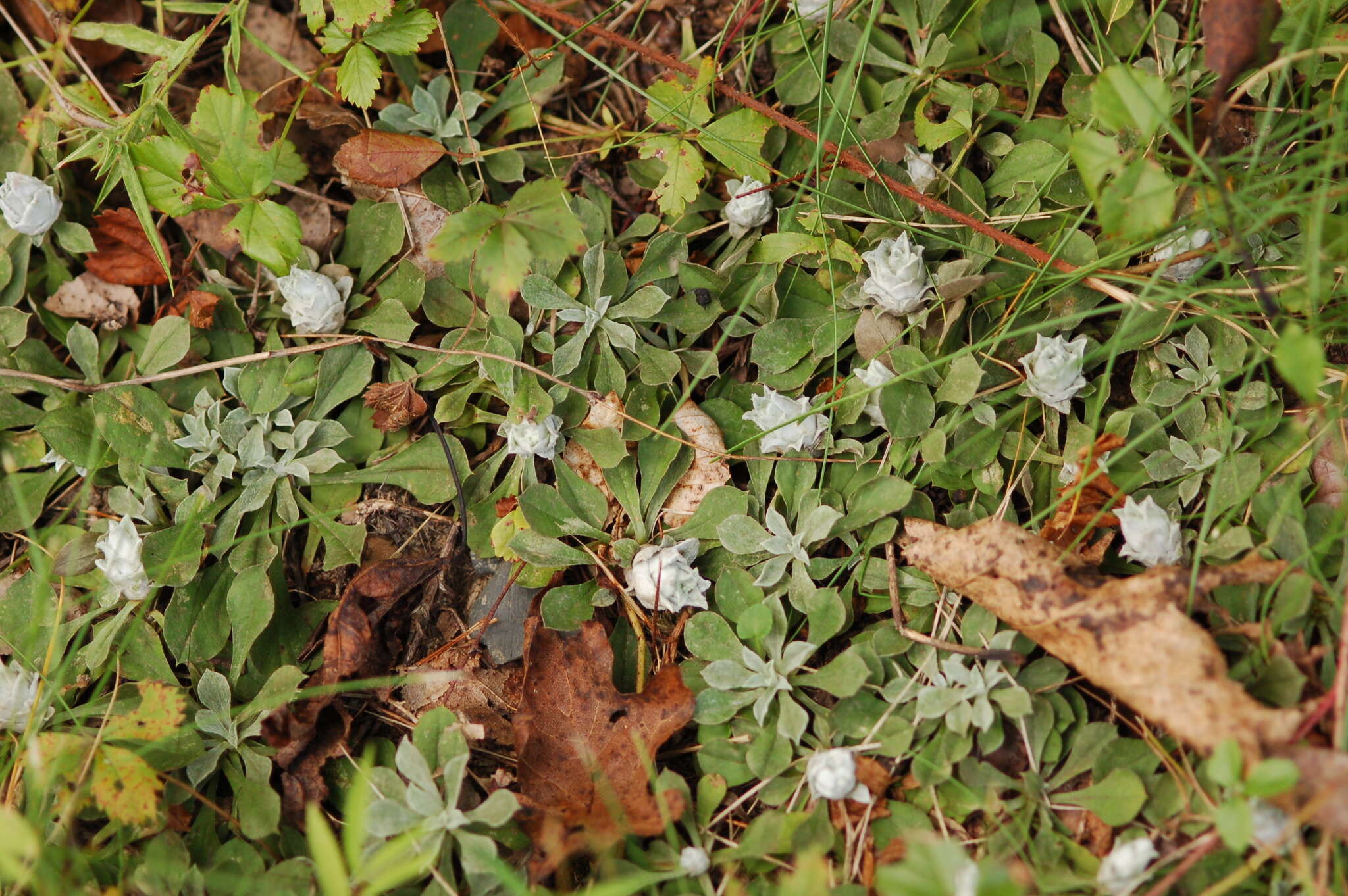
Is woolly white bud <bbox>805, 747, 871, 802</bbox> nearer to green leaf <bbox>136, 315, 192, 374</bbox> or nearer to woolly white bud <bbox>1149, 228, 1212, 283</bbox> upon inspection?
woolly white bud <bbox>1149, 228, 1212, 283</bbox>

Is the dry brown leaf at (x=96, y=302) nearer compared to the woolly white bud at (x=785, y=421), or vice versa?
the woolly white bud at (x=785, y=421)

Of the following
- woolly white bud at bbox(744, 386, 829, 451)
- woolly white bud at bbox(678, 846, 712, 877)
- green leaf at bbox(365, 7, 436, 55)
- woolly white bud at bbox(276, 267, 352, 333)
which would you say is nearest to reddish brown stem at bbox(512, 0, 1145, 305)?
green leaf at bbox(365, 7, 436, 55)

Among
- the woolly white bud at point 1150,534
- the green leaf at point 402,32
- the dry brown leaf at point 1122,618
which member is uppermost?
the green leaf at point 402,32

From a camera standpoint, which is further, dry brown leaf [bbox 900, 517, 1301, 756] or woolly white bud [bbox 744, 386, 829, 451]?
woolly white bud [bbox 744, 386, 829, 451]

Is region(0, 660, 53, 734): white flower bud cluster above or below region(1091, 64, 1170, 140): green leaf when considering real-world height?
below

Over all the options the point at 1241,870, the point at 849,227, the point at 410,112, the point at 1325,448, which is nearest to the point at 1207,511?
the point at 1325,448

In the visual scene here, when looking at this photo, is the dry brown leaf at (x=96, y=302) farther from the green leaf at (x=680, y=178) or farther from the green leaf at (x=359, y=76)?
the green leaf at (x=680, y=178)

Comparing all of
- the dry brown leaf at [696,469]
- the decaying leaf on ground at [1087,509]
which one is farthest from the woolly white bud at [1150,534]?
the dry brown leaf at [696,469]

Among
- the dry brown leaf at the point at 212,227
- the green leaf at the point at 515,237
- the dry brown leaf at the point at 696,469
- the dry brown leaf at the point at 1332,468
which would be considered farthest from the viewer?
the dry brown leaf at the point at 212,227
